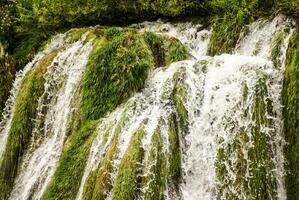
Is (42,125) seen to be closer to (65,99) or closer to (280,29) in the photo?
(65,99)

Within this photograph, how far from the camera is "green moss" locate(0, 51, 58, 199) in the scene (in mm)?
8391

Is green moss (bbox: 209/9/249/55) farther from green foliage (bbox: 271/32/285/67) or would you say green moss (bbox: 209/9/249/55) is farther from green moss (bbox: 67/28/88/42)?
green moss (bbox: 67/28/88/42)

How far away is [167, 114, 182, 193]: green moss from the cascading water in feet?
0.04

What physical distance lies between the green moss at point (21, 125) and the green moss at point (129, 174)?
2.60m

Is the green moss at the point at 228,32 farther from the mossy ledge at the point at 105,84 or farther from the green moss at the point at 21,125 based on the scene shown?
the green moss at the point at 21,125

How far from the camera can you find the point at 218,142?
655 centimetres

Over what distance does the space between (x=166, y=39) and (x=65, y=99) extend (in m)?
1.95

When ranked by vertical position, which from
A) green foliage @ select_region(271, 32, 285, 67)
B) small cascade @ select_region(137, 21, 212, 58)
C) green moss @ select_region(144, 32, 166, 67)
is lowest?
small cascade @ select_region(137, 21, 212, 58)

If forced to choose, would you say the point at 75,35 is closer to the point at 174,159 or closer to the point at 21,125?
the point at 21,125

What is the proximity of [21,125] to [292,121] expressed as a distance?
14.5 ft

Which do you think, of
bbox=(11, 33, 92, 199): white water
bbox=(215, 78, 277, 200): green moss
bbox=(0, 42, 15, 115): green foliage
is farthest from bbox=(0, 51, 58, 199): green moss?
bbox=(215, 78, 277, 200): green moss

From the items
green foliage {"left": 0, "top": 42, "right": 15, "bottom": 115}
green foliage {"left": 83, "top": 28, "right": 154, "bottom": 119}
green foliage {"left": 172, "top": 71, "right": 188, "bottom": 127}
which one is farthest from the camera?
green foliage {"left": 0, "top": 42, "right": 15, "bottom": 115}

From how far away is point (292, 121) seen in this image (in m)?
6.44

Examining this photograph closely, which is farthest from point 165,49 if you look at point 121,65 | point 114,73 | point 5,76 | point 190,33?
point 5,76
